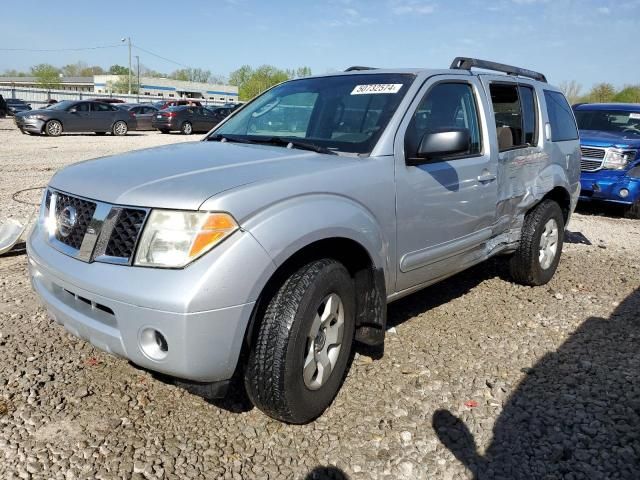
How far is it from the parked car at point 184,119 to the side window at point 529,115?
21.7 meters

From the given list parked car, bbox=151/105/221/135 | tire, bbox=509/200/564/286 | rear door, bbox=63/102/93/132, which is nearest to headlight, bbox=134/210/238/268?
tire, bbox=509/200/564/286

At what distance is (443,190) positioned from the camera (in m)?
3.46

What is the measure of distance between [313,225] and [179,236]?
2.05 feet

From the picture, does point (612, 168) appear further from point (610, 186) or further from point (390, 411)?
point (390, 411)

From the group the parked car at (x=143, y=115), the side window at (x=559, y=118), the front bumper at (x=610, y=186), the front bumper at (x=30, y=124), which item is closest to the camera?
the side window at (x=559, y=118)

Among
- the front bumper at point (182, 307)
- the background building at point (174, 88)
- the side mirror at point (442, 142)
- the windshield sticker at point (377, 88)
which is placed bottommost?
the front bumper at point (182, 307)

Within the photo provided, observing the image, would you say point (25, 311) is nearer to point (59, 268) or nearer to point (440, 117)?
point (59, 268)

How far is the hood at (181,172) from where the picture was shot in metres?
2.39

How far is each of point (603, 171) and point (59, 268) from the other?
831cm

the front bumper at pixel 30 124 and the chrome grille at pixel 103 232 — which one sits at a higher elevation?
the chrome grille at pixel 103 232

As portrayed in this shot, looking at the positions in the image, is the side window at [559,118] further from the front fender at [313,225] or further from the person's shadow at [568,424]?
the front fender at [313,225]

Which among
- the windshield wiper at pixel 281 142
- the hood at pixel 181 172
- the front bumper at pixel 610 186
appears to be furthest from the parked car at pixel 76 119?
the hood at pixel 181 172

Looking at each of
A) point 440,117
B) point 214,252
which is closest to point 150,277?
point 214,252

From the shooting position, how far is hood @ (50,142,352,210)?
239cm
